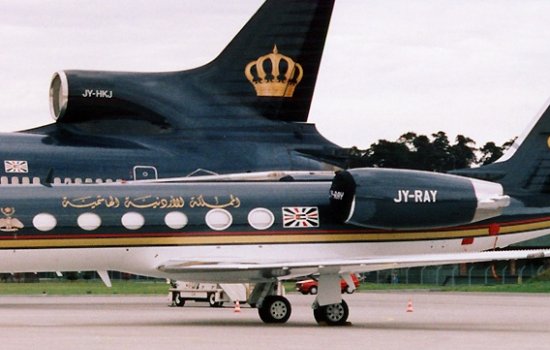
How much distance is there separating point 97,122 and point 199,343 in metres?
16.4

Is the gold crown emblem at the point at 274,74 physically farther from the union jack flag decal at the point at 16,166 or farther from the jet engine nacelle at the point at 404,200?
the jet engine nacelle at the point at 404,200

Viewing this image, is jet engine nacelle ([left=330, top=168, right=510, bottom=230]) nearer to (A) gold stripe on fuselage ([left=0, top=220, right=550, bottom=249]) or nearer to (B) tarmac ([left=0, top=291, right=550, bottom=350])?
(A) gold stripe on fuselage ([left=0, top=220, right=550, bottom=249])

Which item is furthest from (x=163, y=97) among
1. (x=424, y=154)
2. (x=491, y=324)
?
(x=424, y=154)

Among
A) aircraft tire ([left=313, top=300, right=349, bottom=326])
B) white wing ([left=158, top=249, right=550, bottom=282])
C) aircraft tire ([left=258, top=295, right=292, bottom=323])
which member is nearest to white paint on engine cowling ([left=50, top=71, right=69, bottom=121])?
white wing ([left=158, top=249, right=550, bottom=282])

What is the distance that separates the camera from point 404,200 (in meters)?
30.7

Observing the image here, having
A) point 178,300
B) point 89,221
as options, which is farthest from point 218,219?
point 178,300

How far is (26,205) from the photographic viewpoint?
97.9ft

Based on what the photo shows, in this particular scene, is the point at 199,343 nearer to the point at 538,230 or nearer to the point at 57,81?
the point at 538,230

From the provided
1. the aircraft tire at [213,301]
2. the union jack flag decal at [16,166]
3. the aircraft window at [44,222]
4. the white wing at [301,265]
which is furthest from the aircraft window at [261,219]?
the aircraft tire at [213,301]

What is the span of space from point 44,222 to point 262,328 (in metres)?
5.13

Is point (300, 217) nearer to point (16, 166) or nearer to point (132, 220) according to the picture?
point (132, 220)

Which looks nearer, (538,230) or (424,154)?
(538,230)

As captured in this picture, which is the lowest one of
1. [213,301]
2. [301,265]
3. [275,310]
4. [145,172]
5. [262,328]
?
[262,328]

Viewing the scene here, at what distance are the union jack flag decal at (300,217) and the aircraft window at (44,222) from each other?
196 inches
